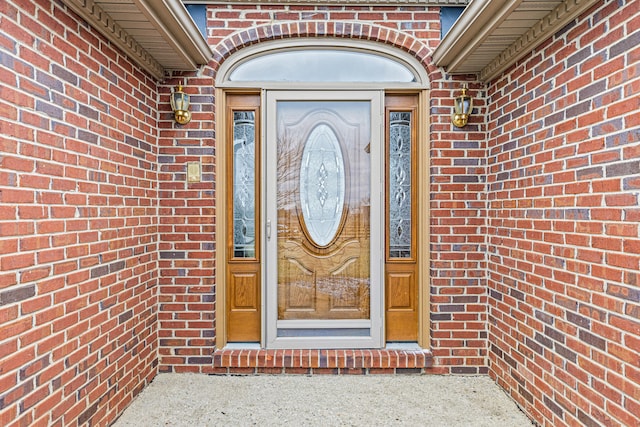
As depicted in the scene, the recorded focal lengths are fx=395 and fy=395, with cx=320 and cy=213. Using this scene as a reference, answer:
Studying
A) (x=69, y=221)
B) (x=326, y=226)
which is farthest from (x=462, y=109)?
(x=69, y=221)

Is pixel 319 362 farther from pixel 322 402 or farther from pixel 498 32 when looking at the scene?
pixel 498 32

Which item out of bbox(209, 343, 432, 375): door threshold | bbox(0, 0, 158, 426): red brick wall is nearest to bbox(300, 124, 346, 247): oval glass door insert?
bbox(209, 343, 432, 375): door threshold

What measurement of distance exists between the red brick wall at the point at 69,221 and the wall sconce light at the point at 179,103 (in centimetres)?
19

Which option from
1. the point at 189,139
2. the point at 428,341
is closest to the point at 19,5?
the point at 189,139

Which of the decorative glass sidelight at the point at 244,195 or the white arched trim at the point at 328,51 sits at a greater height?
the white arched trim at the point at 328,51

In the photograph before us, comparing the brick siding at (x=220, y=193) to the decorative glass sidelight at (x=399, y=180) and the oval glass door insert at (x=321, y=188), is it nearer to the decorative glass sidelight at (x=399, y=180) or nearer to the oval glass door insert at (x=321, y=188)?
the decorative glass sidelight at (x=399, y=180)

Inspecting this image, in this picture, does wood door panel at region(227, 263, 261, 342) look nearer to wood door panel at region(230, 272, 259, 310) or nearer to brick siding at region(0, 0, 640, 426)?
wood door panel at region(230, 272, 259, 310)

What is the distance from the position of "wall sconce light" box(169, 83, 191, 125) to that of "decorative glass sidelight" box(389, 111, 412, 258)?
1533mm

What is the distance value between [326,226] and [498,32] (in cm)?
169

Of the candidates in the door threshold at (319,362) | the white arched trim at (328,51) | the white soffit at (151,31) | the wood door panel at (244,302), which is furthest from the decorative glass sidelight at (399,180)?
the white soffit at (151,31)

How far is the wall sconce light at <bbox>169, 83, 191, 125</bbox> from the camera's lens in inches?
110

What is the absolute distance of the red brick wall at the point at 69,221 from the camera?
62.6 inches

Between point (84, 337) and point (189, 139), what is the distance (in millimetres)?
1486

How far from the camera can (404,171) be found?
10.0ft
